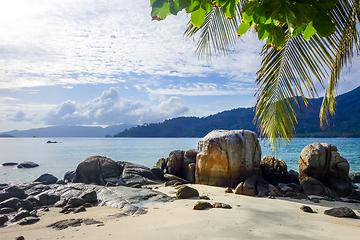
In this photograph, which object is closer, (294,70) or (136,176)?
(294,70)

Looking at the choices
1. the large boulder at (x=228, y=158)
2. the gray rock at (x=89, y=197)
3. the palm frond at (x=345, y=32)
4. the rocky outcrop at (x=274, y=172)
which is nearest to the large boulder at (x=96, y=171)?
the gray rock at (x=89, y=197)

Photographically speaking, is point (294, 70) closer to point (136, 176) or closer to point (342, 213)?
point (342, 213)

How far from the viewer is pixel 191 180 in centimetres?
1184

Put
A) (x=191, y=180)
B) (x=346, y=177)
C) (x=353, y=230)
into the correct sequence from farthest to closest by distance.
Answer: (x=191, y=180) < (x=346, y=177) < (x=353, y=230)

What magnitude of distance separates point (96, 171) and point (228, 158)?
21.7 ft

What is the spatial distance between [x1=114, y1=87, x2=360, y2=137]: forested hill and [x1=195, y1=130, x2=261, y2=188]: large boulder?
2520 mm

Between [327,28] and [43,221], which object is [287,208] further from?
[43,221]

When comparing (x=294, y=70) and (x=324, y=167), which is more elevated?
(x=294, y=70)

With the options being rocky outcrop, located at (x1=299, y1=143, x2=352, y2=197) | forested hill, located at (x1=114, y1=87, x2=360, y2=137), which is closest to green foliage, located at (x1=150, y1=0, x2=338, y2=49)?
forested hill, located at (x1=114, y1=87, x2=360, y2=137)

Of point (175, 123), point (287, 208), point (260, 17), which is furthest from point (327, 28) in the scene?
point (175, 123)

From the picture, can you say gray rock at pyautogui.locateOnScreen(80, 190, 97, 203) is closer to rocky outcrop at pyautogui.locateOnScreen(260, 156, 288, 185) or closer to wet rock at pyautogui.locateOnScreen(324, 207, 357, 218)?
wet rock at pyautogui.locateOnScreen(324, 207, 357, 218)

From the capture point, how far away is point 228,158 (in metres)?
9.62

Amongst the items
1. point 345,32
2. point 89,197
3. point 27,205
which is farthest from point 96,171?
point 345,32

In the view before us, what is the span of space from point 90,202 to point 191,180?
17.6 feet
